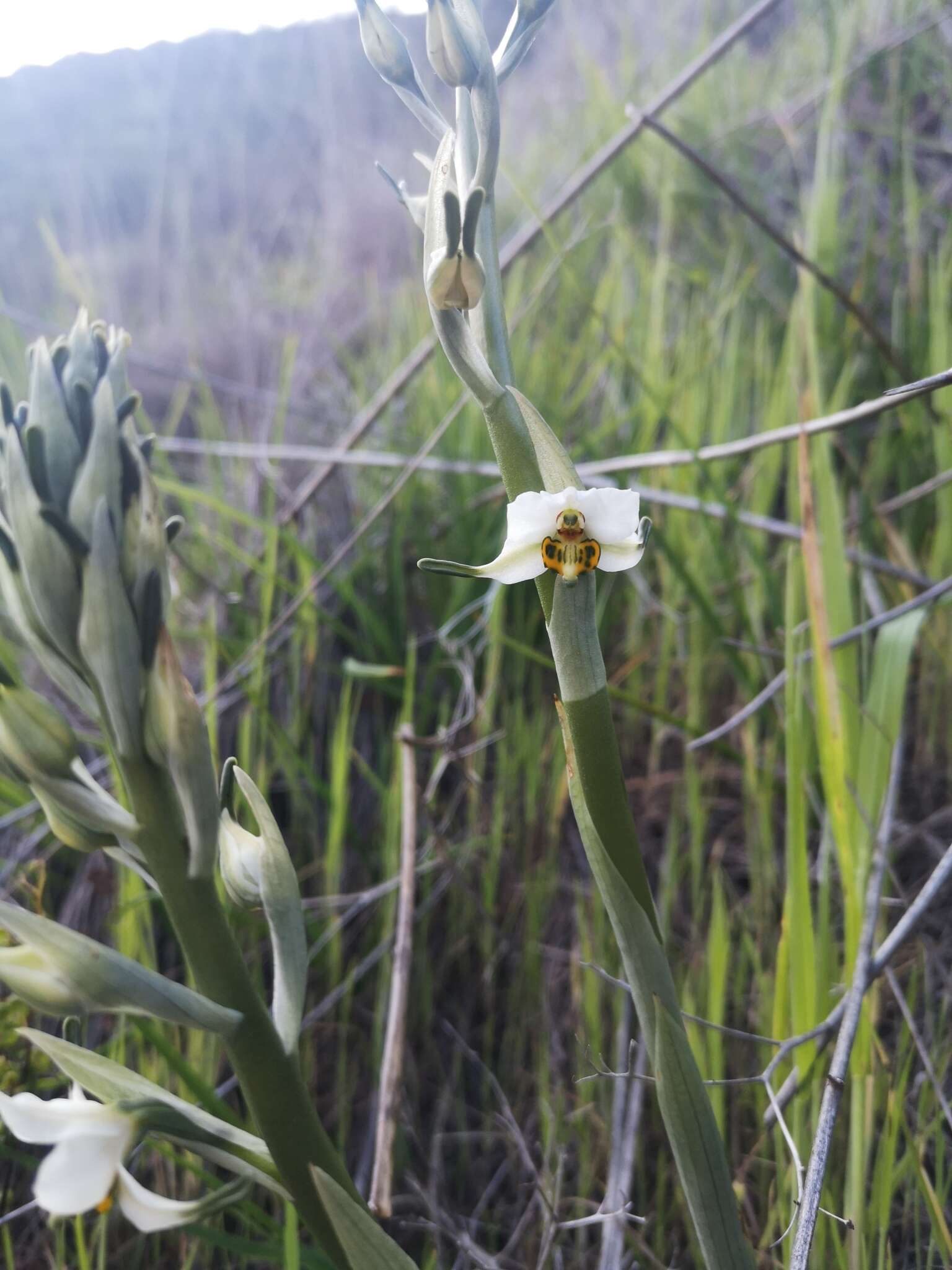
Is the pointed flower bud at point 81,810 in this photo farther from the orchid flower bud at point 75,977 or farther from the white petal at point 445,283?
the white petal at point 445,283

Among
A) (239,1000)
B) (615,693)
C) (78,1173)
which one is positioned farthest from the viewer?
(615,693)

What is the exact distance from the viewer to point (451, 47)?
0.77m

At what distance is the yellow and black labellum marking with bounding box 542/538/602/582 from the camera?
76 cm

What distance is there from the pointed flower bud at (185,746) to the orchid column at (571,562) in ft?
0.73

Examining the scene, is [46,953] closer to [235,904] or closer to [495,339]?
[235,904]

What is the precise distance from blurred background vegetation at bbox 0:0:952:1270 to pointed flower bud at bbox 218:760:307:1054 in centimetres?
22

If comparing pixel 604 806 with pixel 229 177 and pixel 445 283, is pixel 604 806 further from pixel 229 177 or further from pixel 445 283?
pixel 229 177

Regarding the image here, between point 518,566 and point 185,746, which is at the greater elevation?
point 518,566

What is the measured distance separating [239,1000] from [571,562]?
0.47 meters

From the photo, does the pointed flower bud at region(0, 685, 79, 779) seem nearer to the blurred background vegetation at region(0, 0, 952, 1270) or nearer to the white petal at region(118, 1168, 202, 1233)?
the blurred background vegetation at region(0, 0, 952, 1270)

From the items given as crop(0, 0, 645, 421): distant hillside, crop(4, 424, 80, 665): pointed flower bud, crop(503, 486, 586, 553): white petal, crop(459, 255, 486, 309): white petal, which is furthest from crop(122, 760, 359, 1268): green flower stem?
crop(0, 0, 645, 421): distant hillside

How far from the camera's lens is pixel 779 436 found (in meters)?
Result: 1.42

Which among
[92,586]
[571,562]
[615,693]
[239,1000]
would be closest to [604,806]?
[571,562]

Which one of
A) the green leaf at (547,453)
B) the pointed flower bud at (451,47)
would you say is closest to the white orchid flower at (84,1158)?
the green leaf at (547,453)
